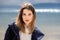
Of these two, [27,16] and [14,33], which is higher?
[27,16]

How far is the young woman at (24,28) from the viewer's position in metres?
1.77

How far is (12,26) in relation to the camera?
1.78 m

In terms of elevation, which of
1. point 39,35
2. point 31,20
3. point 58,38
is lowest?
point 58,38

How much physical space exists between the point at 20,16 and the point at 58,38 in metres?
1.84

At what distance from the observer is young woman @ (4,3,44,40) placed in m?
1.77

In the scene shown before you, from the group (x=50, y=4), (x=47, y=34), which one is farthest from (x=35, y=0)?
(x=47, y=34)

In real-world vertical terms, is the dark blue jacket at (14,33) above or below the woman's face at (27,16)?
below

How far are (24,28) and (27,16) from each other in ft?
0.34

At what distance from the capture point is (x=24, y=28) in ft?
5.95

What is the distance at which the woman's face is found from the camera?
177cm

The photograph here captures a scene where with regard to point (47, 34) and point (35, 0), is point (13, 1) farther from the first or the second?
point (47, 34)

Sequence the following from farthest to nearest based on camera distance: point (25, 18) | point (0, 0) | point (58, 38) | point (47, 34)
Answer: point (0, 0) → point (47, 34) → point (58, 38) → point (25, 18)

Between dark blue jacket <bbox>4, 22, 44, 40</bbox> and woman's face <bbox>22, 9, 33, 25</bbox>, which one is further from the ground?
woman's face <bbox>22, 9, 33, 25</bbox>

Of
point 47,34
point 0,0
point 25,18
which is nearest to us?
point 25,18
